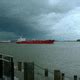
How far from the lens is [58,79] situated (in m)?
16.2

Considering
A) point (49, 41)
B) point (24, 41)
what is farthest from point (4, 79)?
point (24, 41)

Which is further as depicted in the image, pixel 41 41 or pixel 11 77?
pixel 41 41

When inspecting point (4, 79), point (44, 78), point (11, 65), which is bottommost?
point (44, 78)

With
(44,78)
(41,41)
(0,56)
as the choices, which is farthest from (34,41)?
(0,56)

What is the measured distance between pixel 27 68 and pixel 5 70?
108 centimetres

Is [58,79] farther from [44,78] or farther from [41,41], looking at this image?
[41,41]

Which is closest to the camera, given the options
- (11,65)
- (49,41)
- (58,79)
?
(11,65)

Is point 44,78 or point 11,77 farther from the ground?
point 11,77

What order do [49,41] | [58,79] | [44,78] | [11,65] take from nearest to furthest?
[11,65]
[58,79]
[44,78]
[49,41]

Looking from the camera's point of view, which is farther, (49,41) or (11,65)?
(49,41)

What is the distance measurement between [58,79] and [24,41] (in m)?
112

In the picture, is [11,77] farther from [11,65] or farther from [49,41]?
[49,41]

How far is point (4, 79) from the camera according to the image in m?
9.64

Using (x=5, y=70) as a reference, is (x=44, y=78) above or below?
below
